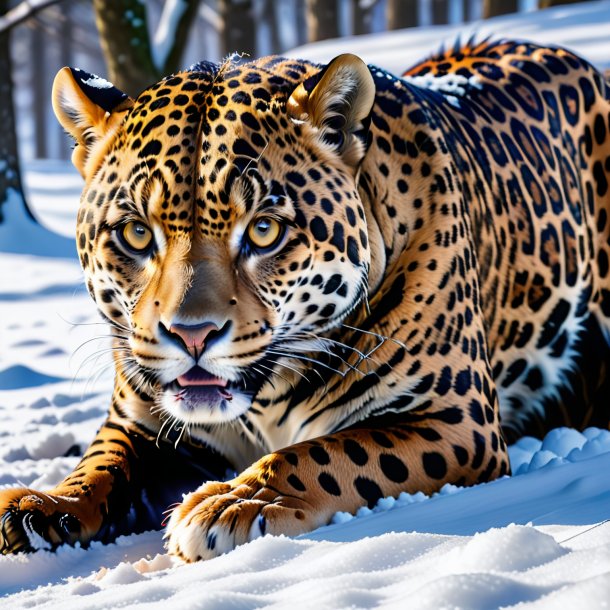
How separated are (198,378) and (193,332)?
0.66 ft

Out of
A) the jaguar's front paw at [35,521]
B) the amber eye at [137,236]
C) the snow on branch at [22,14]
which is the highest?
the snow on branch at [22,14]

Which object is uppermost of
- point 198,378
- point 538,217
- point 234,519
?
point 538,217

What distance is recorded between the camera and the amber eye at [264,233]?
3781 mm

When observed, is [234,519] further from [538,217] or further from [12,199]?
[12,199]

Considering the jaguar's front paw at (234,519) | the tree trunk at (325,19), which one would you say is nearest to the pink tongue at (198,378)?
the jaguar's front paw at (234,519)

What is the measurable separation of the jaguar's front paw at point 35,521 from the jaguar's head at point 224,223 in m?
0.50

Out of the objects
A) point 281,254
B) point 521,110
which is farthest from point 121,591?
point 521,110

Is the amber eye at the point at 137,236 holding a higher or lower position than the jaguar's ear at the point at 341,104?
lower

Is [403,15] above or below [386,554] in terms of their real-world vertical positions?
above

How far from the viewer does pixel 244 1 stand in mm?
16828

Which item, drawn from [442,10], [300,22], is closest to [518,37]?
[442,10]

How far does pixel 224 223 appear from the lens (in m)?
3.74

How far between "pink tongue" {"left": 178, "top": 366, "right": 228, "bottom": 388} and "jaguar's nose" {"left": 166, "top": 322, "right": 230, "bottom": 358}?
0.34 feet

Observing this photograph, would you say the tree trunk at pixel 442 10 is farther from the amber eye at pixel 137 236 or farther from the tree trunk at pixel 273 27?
the amber eye at pixel 137 236
